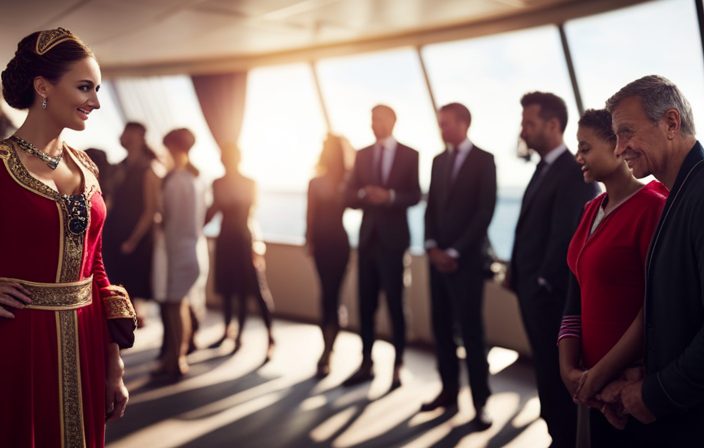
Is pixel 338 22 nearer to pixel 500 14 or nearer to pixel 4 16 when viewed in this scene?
pixel 500 14

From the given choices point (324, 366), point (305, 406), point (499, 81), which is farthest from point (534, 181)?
point (499, 81)

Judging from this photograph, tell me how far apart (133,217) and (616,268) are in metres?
3.68

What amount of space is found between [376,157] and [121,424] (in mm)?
2266

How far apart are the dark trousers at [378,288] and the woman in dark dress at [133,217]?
1562mm

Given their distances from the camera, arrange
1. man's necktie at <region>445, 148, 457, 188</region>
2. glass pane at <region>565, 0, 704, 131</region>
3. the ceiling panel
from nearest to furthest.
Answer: man's necktie at <region>445, 148, 457, 188</region> < glass pane at <region>565, 0, 704, 131</region> < the ceiling panel

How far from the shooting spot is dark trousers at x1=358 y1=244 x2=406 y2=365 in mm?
4129

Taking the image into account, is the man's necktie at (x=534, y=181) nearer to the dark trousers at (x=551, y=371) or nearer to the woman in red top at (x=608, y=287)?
the dark trousers at (x=551, y=371)

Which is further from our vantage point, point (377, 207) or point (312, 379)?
point (312, 379)

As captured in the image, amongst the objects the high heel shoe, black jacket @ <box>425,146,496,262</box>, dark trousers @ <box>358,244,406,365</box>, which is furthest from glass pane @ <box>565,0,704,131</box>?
the high heel shoe

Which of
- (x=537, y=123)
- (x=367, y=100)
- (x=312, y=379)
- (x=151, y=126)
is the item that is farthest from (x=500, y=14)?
(x=367, y=100)

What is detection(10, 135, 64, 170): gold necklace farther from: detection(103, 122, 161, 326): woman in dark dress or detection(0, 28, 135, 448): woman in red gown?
detection(103, 122, 161, 326): woman in dark dress

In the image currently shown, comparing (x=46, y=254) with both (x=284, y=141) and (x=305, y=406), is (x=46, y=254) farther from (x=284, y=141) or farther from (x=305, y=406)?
(x=284, y=141)

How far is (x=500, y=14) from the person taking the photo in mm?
4672

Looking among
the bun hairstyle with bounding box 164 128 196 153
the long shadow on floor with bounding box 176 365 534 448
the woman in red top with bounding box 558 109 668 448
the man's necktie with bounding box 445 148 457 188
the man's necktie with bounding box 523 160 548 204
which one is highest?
the bun hairstyle with bounding box 164 128 196 153
